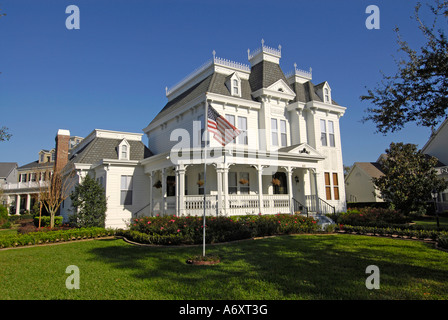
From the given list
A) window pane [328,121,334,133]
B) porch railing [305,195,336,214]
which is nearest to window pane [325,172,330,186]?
porch railing [305,195,336,214]

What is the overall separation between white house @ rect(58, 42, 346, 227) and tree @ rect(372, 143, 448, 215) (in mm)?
4748

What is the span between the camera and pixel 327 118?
76.2 feet

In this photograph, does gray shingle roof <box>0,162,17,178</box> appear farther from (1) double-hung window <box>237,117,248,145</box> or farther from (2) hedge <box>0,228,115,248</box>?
(1) double-hung window <box>237,117,248,145</box>

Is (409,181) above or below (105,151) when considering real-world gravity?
below

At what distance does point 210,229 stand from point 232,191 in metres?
6.84

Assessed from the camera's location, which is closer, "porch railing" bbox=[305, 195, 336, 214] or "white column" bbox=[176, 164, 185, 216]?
"white column" bbox=[176, 164, 185, 216]

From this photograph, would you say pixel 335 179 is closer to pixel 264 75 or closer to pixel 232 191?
pixel 232 191

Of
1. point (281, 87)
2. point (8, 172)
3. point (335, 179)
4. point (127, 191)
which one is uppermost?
point (281, 87)

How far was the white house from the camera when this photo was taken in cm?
1777

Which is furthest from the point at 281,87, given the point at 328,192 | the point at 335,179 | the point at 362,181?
the point at 362,181

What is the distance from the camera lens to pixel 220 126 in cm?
1130
